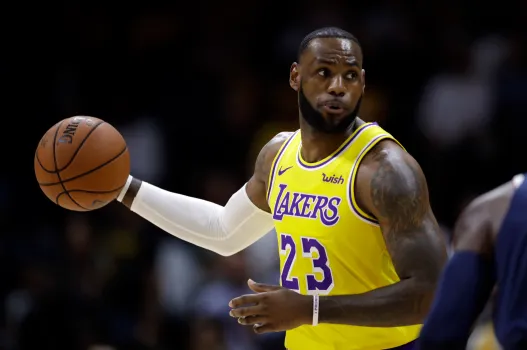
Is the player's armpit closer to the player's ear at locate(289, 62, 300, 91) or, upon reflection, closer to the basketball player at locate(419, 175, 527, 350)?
the player's ear at locate(289, 62, 300, 91)

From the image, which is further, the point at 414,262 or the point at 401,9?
the point at 401,9

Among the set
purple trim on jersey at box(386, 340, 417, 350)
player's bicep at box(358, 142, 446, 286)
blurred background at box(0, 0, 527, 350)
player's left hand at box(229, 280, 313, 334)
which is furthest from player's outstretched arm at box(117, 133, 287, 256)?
blurred background at box(0, 0, 527, 350)

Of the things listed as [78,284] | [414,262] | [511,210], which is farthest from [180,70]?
[511,210]

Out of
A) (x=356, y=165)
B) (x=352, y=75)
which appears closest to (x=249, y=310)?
(x=356, y=165)

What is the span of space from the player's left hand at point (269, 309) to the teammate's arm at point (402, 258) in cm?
18

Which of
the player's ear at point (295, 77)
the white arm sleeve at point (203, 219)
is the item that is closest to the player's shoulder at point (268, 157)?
the white arm sleeve at point (203, 219)

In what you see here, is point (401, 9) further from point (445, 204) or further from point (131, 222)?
point (131, 222)

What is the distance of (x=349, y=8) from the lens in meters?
11.5

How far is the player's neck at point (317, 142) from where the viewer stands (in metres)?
5.33

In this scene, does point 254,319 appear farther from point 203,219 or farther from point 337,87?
point 203,219

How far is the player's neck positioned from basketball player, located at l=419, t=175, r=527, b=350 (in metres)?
2.36

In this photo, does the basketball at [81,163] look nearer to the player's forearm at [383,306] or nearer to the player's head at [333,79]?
the player's head at [333,79]

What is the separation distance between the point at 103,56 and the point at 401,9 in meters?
3.41

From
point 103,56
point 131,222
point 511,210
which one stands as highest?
point 103,56
